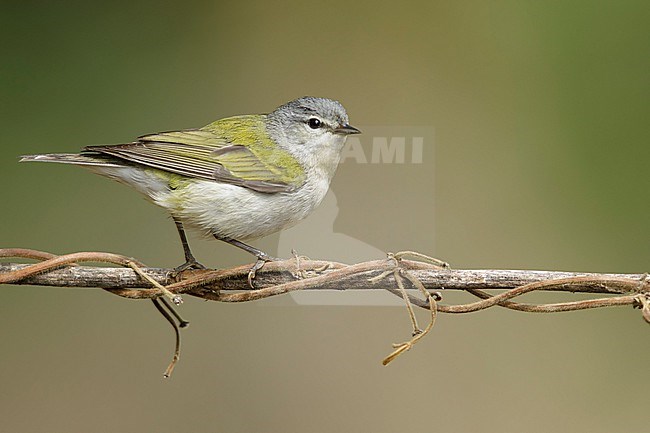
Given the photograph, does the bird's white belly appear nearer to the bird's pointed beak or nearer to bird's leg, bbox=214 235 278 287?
bird's leg, bbox=214 235 278 287

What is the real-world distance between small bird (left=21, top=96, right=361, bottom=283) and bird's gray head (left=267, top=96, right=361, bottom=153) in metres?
0.04

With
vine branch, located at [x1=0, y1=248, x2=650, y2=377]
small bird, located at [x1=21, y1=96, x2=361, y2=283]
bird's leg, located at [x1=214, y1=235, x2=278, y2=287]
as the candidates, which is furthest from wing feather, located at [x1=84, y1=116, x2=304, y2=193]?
vine branch, located at [x1=0, y1=248, x2=650, y2=377]

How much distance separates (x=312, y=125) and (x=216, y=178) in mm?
367

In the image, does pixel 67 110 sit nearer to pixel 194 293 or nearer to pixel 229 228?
pixel 229 228

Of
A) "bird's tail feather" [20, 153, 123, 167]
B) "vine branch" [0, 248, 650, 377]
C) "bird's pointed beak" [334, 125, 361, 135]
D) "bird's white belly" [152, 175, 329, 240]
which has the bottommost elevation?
"vine branch" [0, 248, 650, 377]

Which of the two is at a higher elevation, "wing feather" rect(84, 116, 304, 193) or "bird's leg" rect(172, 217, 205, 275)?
"wing feather" rect(84, 116, 304, 193)

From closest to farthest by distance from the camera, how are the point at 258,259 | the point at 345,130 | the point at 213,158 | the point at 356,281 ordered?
1. the point at 356,281
2. the point at 258,259
3. the point at 213,158
4. the point at 345,130

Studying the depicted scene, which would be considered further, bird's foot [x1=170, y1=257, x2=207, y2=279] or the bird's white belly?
the bird's white belly

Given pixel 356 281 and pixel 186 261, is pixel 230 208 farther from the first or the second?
pixel 356 281

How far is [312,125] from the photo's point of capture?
2.12 metres

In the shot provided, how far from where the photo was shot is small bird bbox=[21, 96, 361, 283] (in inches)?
72.1

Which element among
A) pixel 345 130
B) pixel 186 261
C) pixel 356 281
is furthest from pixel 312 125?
pixel 356 281

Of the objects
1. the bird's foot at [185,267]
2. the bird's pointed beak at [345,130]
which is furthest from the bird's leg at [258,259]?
the bird's pointed beak at [345,130]

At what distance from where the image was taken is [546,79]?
9.69 ft
